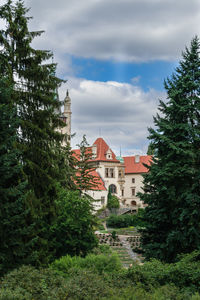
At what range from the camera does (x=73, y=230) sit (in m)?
21.0

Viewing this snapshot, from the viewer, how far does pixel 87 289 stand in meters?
9.62

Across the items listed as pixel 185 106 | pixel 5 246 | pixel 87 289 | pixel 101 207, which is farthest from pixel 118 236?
pixel 87 289

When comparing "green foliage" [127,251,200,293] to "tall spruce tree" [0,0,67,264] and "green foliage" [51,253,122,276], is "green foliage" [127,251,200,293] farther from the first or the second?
"tall spruce tree" [0,0,67,264]

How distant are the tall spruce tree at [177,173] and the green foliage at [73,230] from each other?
11.5ft

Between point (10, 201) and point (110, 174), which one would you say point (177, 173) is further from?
point (110, 174)

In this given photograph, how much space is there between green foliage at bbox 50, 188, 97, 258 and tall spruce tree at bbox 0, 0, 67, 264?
317 cm

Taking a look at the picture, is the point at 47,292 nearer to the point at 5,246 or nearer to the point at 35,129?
the point at 5,246

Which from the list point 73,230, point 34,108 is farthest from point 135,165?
point 34,108

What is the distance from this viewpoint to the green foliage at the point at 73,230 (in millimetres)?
20547

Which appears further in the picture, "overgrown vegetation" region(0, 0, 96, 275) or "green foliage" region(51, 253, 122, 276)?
"green foliage" region(51, 253, 122, 276)

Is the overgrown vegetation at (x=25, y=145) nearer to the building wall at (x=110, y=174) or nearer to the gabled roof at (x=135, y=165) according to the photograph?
the building wall at (x=110, y=174)

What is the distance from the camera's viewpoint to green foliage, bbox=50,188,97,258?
2055 cm

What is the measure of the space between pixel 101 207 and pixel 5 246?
46.4m

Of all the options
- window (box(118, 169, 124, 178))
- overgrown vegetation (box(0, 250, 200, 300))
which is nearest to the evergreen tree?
overgrown vegetation (box(0, 250, 200, 300))
